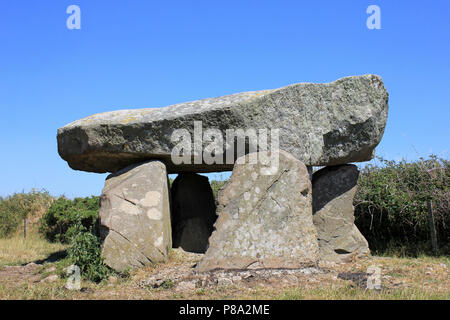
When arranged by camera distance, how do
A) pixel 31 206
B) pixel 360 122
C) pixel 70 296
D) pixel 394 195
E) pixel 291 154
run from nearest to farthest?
pixel 70 296 < pixel 291 154 < pixel 360 122 < pixel 394 195 < pixel 31 206

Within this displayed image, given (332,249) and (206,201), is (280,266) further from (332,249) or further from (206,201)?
(206,201)

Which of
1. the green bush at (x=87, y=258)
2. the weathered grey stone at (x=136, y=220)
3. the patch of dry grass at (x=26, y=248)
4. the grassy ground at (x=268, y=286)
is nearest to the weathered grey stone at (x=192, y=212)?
the grassy ground at (x=268, y=286)

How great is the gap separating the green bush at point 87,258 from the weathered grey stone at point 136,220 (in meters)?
0.15

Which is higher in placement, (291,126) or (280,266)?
(291,126)

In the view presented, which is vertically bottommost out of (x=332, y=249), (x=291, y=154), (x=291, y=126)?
(x=332, y=249)

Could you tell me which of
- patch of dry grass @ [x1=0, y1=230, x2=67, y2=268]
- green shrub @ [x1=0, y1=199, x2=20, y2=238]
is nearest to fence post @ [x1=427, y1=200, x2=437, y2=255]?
patch of dry grass @ [x1=0, y1=230, x2=67, y2=268]

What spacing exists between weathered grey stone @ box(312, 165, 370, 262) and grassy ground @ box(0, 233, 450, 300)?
415 mm

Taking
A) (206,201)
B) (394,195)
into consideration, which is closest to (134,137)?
(206,201)

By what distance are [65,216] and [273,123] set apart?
905 cm
